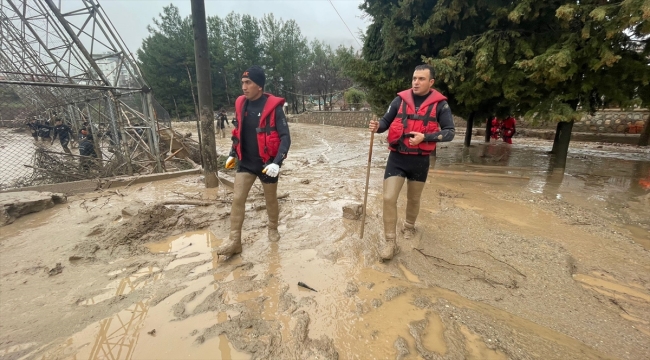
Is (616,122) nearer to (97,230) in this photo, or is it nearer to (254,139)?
(254,139)

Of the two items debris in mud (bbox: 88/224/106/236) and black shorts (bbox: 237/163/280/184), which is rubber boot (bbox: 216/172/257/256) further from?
debris in mud (bbox: 88/224/106/236)

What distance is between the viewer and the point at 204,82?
5.87 meters

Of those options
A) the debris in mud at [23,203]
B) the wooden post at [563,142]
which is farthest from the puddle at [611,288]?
the debris in mud at [23,203]

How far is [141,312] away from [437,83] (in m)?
7.92

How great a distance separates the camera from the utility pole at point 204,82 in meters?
5.73

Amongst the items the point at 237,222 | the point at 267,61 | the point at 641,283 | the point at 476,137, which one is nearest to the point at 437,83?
the point at 641,283

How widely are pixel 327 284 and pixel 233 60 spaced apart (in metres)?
43.7

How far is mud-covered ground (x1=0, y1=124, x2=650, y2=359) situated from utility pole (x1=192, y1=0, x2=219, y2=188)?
133cm

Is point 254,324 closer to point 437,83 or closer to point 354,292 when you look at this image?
point 354,292

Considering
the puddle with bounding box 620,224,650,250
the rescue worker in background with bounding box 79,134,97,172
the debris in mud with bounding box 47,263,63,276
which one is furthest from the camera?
the rescue worker in background with bounding box 79,134,97,172

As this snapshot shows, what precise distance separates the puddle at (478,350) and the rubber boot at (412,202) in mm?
1718

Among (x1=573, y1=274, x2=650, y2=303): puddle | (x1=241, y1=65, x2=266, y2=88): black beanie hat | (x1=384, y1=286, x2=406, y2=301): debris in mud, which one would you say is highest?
(x1=241, y1=65, x2=266, y2=88): black beanie hat

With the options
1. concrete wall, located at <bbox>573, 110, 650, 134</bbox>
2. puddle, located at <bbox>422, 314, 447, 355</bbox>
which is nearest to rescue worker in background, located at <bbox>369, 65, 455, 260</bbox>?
puddle, located at <bbox>422, 314, 447, 355</bbox>

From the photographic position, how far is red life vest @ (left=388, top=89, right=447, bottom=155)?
3.28 meters
